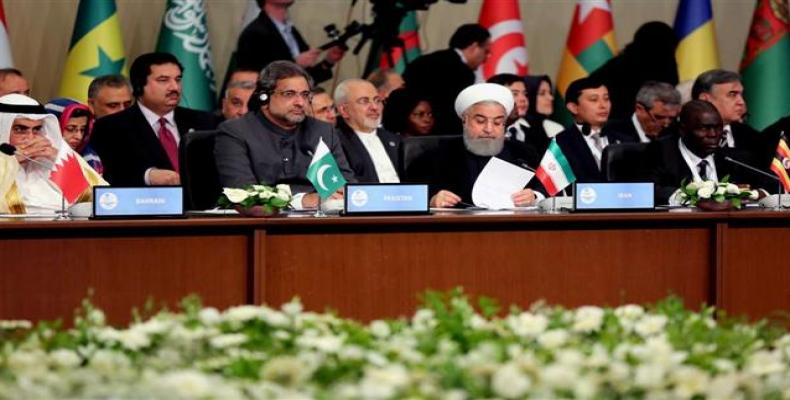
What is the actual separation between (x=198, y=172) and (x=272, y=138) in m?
0.30

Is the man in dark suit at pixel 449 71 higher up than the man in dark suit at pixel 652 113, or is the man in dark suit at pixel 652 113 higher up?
the man in dark suit at pixel 449 71

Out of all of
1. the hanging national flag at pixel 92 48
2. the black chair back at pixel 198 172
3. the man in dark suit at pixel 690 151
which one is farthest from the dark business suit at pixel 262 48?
the man in dark suit at pixel 690 151

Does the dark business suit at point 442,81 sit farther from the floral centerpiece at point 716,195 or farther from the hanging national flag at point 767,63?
the floral centerpiece at point 716,195

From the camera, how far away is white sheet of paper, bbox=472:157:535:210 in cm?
541

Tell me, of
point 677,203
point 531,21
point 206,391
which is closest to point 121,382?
point 206,391

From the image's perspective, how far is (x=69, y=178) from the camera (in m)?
5.14

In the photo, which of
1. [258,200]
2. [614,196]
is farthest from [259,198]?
[614,196]

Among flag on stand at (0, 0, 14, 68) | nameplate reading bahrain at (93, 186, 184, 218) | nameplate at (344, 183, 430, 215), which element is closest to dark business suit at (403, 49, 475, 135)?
flag on stand at (0, 0, 14, 68)

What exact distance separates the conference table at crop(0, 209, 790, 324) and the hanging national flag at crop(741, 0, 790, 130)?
154 inches

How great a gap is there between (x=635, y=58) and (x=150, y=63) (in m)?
3.01

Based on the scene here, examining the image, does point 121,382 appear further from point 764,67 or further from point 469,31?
point 764,67

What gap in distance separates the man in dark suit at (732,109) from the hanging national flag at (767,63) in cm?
132

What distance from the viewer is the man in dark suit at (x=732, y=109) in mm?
7109

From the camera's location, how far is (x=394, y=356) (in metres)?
2.59
